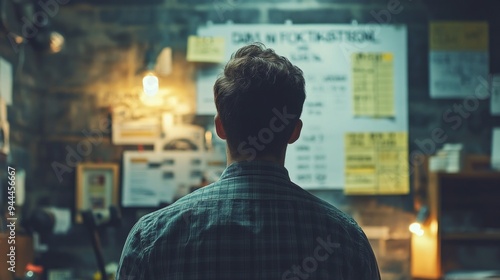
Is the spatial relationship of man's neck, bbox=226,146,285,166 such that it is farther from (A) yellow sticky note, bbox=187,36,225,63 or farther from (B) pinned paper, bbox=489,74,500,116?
(B) pinned paper, bbox=489,74,500,116

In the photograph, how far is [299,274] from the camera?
1465mm

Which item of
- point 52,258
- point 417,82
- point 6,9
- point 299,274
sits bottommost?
point 52,258

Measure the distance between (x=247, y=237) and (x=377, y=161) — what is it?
224 centimetres

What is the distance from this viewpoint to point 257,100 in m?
1.48

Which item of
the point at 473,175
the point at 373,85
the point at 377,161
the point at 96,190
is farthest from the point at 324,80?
the point at 96,190

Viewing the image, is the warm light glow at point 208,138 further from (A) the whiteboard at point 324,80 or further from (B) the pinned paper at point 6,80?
(B) the pinned paper at point 6,80

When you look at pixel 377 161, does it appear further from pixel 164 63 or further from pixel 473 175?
pixel 164 63

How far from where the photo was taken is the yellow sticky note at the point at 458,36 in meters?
3.62

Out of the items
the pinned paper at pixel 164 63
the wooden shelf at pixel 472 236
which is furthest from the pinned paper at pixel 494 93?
the pinned paper at pixel 164 63

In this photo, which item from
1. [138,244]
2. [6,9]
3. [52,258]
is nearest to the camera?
[138,244]

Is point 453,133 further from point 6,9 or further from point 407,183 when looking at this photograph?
point 6,9

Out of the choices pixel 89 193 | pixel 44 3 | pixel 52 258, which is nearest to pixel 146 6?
pixel 44 3

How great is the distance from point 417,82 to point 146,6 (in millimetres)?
1397

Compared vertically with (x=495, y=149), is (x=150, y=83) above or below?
above
